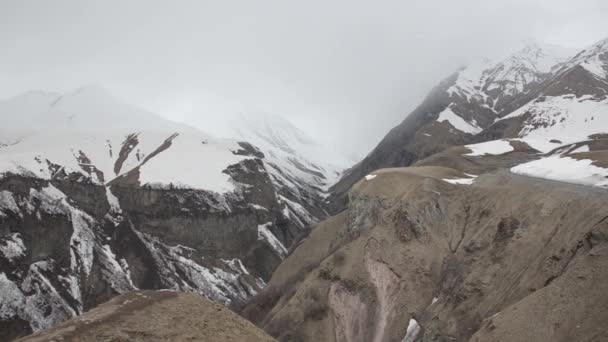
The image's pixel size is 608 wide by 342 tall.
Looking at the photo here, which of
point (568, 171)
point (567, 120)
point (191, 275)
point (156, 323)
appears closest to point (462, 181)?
point (568, 171)

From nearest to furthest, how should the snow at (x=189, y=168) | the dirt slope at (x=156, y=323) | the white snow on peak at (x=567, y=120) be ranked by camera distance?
the dirt slope at (x=156, y=323), the snow at (x=189, y=168), the white snow on peak at (x=567, y=120)

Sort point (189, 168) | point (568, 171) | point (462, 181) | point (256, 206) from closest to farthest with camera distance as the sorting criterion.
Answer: point (568, 171) < point (462, 181) < point (189, 168) < point (256, 206)

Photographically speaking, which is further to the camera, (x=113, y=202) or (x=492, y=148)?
(x=113, y=202)

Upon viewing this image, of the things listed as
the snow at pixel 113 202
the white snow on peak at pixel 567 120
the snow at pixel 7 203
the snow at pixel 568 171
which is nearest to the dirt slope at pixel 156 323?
the snow at pixel 568 171

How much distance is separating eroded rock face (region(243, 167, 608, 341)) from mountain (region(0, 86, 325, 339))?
64.7 metres

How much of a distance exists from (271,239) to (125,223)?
50.1 meters

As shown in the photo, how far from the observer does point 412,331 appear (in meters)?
53.5

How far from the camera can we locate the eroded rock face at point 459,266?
31.1 meters

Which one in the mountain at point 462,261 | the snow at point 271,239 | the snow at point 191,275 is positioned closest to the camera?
the mountain at point 462,261

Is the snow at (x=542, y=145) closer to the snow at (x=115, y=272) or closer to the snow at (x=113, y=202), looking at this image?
the snow at (x=115, y=272)

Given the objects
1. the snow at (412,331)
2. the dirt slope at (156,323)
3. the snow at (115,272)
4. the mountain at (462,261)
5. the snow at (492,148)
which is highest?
the snow at (115,272)

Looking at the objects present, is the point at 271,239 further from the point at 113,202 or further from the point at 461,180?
the point at 461,180

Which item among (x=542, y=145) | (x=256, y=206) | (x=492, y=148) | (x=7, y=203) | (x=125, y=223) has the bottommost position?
(x=542, y=145)

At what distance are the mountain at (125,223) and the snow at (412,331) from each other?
86.7m
